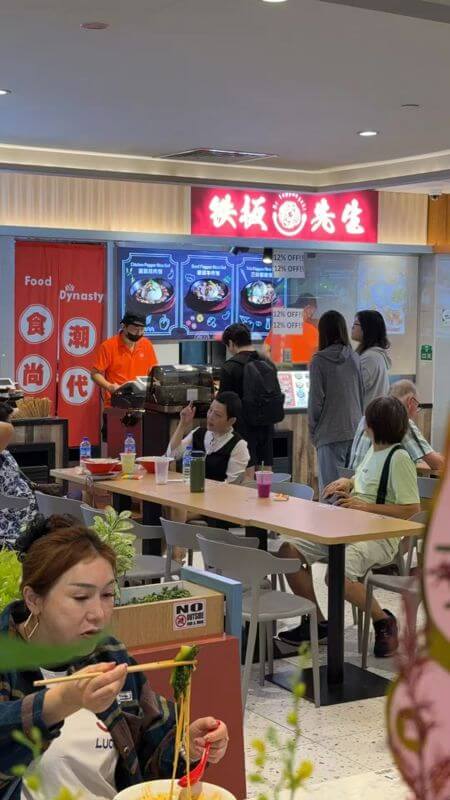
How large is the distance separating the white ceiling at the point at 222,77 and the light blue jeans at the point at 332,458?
7.23 ft

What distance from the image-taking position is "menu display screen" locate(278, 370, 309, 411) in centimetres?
1109

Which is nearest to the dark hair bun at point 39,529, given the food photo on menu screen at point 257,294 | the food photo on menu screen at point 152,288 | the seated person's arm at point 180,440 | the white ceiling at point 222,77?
the white ceiling at point 222,77

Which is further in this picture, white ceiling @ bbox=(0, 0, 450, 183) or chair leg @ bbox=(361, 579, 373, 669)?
chair leg @ bbox=(361, 579, 373, 669)

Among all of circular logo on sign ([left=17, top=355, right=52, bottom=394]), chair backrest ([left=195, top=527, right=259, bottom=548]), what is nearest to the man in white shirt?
chair backrest ([left=195, top=527, right=259, bottom=548])

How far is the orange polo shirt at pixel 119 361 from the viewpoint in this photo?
10.0 metres

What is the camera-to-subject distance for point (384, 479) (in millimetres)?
5777

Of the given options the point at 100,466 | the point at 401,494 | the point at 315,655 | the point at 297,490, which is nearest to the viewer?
the point at 315,655

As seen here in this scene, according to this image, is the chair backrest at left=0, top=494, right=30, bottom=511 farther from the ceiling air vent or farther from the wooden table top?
the ceiling air vent

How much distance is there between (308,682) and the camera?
17.9ft

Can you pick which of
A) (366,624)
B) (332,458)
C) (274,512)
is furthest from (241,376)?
(366,624)

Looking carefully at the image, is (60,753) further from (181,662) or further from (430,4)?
(430,4)

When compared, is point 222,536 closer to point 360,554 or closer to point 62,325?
point 360,554

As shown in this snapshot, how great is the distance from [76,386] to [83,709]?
27.4ft

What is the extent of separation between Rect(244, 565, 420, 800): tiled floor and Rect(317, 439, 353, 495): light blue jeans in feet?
8.04
